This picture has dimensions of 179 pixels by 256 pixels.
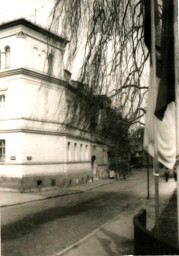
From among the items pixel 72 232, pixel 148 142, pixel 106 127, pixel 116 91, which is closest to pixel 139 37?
pixel 116 91

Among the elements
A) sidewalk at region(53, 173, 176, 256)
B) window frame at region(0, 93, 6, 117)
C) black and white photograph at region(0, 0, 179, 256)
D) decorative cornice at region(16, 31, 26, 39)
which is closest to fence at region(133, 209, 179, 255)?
black and white photograph at region(0, 0, 179, 256)

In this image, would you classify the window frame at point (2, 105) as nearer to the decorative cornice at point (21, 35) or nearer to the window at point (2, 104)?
the window at point (2, 104)

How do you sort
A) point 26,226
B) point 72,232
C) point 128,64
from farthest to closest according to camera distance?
1. point 26,226
2. point 72,232
3. point 128,64

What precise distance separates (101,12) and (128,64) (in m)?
1.12

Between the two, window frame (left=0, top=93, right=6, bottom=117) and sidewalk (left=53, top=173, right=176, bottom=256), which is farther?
window frame (left=0, top=93, right=6, bottom=117)

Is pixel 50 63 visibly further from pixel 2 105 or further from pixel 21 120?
pixel 2 105

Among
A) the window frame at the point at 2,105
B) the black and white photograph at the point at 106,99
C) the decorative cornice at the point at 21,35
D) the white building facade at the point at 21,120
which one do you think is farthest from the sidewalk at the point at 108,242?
the window frame at the point at 2,105

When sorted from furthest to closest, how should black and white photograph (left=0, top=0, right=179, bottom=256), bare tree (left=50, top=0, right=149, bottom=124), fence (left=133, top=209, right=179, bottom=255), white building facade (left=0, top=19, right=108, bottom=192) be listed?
white building facade (left=0, top=19, right=108, bottom=192)
bare tree (left=50, top=0, right=149, bottom=124)
black and white photograph (left=0, top=0, right=179, bottom=256)
fence (left=133, top=209, right=179, bottom=255)

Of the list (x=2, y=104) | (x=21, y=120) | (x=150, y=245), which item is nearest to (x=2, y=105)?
(x=2, y=104)

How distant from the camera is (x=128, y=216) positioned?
1102 centimetres

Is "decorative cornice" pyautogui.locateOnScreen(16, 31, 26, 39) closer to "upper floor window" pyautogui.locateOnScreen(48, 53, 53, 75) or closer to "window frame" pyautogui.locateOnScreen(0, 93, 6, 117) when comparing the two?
"window frame" pyautogui.locateOnScreen(0, 93, 6, 117)

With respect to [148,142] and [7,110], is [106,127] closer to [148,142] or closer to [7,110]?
[148,142]

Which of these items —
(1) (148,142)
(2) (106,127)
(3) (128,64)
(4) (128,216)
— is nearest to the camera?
(1) (148,142)

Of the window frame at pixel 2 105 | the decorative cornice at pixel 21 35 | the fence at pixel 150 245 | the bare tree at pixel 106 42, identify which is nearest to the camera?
the fence at pixel 150 245
